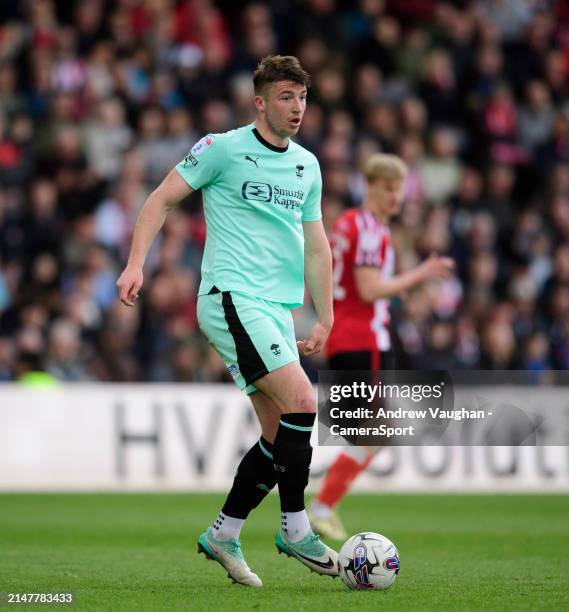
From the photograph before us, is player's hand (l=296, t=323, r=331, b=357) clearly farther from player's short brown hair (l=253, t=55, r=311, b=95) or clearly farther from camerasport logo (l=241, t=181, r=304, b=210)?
player's short brown hair (l=253, t=55, r=311, b=95)

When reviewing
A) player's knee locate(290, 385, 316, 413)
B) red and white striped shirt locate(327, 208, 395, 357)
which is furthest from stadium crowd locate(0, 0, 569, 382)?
player's knee locate(290, 385, 316, 413)

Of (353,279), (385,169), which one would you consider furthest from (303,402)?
(385,169)

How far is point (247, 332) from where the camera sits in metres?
6.39

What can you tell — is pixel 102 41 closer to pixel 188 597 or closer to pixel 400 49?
pixel 400 49

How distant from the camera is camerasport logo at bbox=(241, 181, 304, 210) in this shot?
258 inches

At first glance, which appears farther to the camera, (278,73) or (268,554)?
(268,554)

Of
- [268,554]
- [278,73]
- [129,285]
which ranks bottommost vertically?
[268,554]

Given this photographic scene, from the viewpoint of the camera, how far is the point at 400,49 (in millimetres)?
18797

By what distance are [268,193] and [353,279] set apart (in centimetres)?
281

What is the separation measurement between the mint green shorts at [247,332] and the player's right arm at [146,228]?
17.5 inches

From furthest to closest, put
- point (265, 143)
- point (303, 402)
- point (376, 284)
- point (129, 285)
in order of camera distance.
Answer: point (376, 284)
point (265, 143)
point (303, 402)
point (129, 285)

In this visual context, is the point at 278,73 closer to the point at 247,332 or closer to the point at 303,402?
the point at 247,332

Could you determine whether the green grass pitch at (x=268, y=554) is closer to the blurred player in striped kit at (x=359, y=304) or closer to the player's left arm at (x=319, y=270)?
the blurred player in striped kit at (x=359, y=304)

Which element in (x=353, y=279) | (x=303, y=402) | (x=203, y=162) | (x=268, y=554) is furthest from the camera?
(x=353, y=279)
